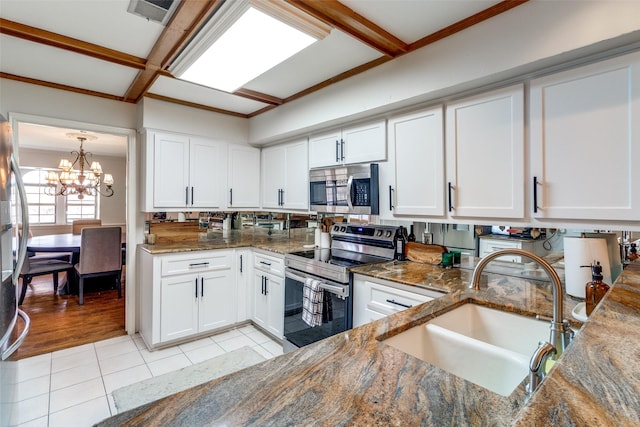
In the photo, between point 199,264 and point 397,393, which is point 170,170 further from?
point 397,393

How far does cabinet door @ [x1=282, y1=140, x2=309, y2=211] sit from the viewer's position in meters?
3.27

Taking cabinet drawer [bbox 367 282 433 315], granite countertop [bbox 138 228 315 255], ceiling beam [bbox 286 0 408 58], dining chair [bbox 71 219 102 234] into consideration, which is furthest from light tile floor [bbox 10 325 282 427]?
dining chair [bbox 71 219 102 234]

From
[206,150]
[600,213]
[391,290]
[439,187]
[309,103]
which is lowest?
[391,290]

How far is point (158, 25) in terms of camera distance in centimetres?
194

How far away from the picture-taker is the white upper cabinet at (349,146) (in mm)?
2543

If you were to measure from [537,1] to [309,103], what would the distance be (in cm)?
179

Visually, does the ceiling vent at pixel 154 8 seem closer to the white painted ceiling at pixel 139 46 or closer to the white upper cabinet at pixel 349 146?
the white painted ceiling at pixel 139 46

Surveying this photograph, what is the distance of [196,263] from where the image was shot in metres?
3.08

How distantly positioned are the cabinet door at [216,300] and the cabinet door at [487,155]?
2.27 meters

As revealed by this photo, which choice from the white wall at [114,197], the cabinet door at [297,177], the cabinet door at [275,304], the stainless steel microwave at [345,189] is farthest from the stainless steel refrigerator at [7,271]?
the white wall at [114,197]

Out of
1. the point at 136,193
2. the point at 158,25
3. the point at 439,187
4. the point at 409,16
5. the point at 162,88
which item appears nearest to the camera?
the point at 409,16

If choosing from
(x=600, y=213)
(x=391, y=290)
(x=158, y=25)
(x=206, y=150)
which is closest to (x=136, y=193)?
(x=206, y=150)

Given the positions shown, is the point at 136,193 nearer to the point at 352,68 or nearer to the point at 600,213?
the point at 352,68

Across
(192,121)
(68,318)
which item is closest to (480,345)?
(192,121)
